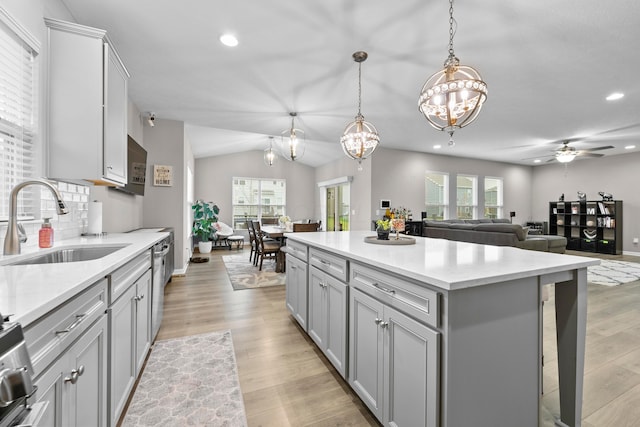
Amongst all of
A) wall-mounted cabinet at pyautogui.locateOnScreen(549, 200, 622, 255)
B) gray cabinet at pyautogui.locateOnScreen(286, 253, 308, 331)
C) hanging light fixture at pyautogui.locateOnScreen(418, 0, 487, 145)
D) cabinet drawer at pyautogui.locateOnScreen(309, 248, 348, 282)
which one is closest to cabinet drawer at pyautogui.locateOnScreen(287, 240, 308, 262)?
gray cabinet at pyautogui.locateOnScreen(286, 253, 308, 331)

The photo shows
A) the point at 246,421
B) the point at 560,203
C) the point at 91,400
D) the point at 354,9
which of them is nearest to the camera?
the point at 91,400

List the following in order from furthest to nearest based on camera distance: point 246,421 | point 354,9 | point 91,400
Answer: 1. point 354,9
2. point 246,421
3. point 91,400

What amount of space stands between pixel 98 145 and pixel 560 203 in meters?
10.8

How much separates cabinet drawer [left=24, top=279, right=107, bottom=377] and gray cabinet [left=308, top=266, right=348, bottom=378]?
128cm

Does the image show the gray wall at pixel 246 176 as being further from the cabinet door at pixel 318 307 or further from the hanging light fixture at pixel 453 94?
the hanging light fixture at pixel 453 94

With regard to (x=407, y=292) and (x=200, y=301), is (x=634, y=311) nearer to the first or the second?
(x=407, y=292)

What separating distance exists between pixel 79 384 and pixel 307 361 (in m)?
1.51

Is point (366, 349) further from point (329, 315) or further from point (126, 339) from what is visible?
point (126, 339)

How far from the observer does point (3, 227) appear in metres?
1.53

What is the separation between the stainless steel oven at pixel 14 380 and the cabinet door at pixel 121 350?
2.63 feet

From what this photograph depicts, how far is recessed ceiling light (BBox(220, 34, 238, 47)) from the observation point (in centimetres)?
256

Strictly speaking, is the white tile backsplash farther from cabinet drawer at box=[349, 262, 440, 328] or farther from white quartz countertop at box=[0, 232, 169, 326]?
cabinet drawer at box=[349, 262, 440, 328]

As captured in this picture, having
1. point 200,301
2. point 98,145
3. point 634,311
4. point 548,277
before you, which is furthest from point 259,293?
point 634,311

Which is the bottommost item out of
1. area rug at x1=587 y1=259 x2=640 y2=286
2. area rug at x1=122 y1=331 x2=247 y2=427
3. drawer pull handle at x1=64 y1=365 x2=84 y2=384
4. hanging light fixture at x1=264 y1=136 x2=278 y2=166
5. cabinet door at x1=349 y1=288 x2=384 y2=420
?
area rug at x1=122 y1=331 x2=247 y2=427
